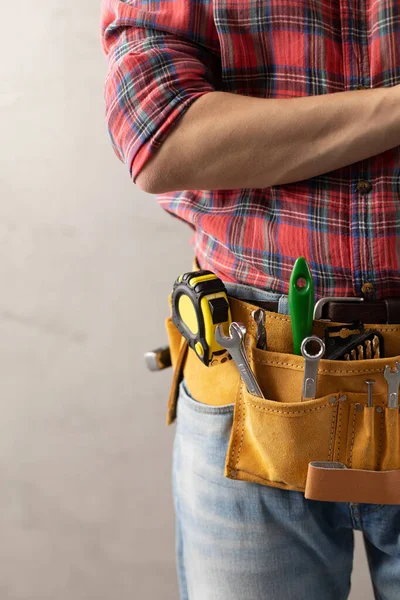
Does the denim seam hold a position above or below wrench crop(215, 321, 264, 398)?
below

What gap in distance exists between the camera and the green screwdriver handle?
720 mm

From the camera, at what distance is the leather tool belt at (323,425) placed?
76 centimetres

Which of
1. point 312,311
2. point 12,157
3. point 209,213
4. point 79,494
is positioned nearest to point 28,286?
point 12,157

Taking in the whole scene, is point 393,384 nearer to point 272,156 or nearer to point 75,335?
point 272,156

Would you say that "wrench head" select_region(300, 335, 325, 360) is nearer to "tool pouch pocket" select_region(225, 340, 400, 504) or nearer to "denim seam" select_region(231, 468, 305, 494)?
"tool pouch pocket" select_region(225, 340, 400, 504)

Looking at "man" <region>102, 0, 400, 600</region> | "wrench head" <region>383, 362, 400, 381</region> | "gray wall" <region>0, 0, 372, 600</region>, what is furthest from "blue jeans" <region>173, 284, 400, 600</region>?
"gray wall" <region>0, 0, 372, 600</region>

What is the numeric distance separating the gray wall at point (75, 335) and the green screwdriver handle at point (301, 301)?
656mm

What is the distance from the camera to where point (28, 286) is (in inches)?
53.8

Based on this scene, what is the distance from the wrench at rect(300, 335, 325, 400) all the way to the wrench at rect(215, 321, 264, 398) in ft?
0.19

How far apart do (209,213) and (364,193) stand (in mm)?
207

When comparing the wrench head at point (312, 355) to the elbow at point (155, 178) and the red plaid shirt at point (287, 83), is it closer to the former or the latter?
the red plaid shirt at point (287, 83)

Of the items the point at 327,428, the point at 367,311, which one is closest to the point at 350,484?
the point at 327,428

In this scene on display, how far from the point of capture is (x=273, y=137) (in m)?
0.73

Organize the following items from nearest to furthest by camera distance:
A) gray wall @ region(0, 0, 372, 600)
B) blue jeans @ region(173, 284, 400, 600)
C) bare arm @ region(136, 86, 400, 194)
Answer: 1. bare arm @ region(136, 86, 400, 194)
2. blue jeans @ region(173, 284, 400, 600)
3. gray wall @ region(0, 0, 372, 600)
